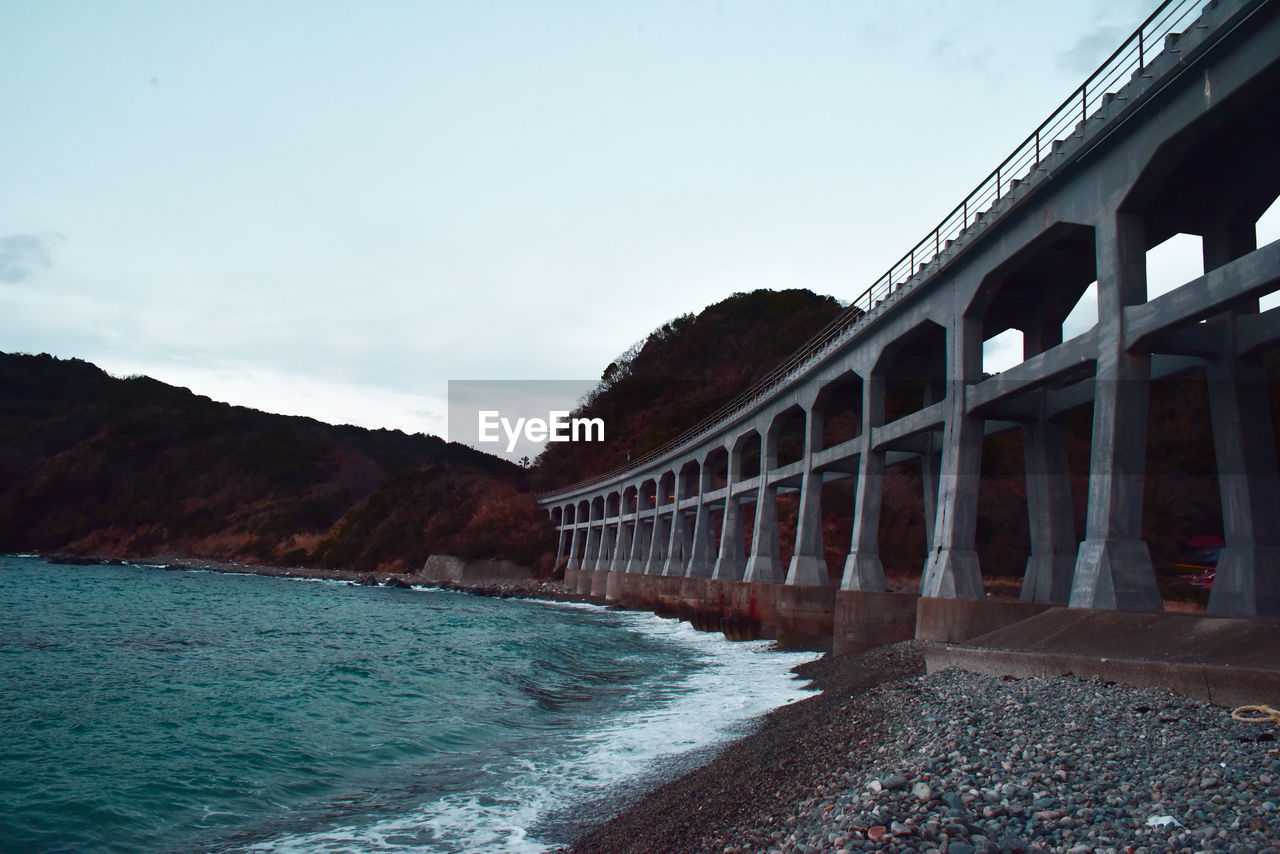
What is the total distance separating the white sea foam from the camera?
938cm

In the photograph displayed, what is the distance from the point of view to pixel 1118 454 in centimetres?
1355

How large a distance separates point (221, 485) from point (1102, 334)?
6487 inches

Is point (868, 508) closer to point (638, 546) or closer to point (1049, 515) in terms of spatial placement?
point (1049, 515)

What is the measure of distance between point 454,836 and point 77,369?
231991 millimetres

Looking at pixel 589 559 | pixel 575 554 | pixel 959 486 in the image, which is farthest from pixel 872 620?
pixel 575 554

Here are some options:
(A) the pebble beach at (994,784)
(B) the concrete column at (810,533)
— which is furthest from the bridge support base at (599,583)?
(A) the pebble beach at (994,784)

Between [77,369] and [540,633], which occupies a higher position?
[77,369]

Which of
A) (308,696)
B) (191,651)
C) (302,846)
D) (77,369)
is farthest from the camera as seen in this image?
(77,369)

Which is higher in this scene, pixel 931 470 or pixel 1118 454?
pixel 931 470

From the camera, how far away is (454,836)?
9508 millimetres

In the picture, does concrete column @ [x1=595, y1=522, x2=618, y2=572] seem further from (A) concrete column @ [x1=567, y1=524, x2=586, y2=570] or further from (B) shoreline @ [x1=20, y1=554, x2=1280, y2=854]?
(B) shoreline @ [x1=20, y1=554, x2=1280, y2=854]

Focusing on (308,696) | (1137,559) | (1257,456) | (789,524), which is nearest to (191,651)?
(308,696)

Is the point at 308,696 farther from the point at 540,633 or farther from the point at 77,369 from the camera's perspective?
the point at 77,369

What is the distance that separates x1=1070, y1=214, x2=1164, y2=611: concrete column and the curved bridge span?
0.03 meters
